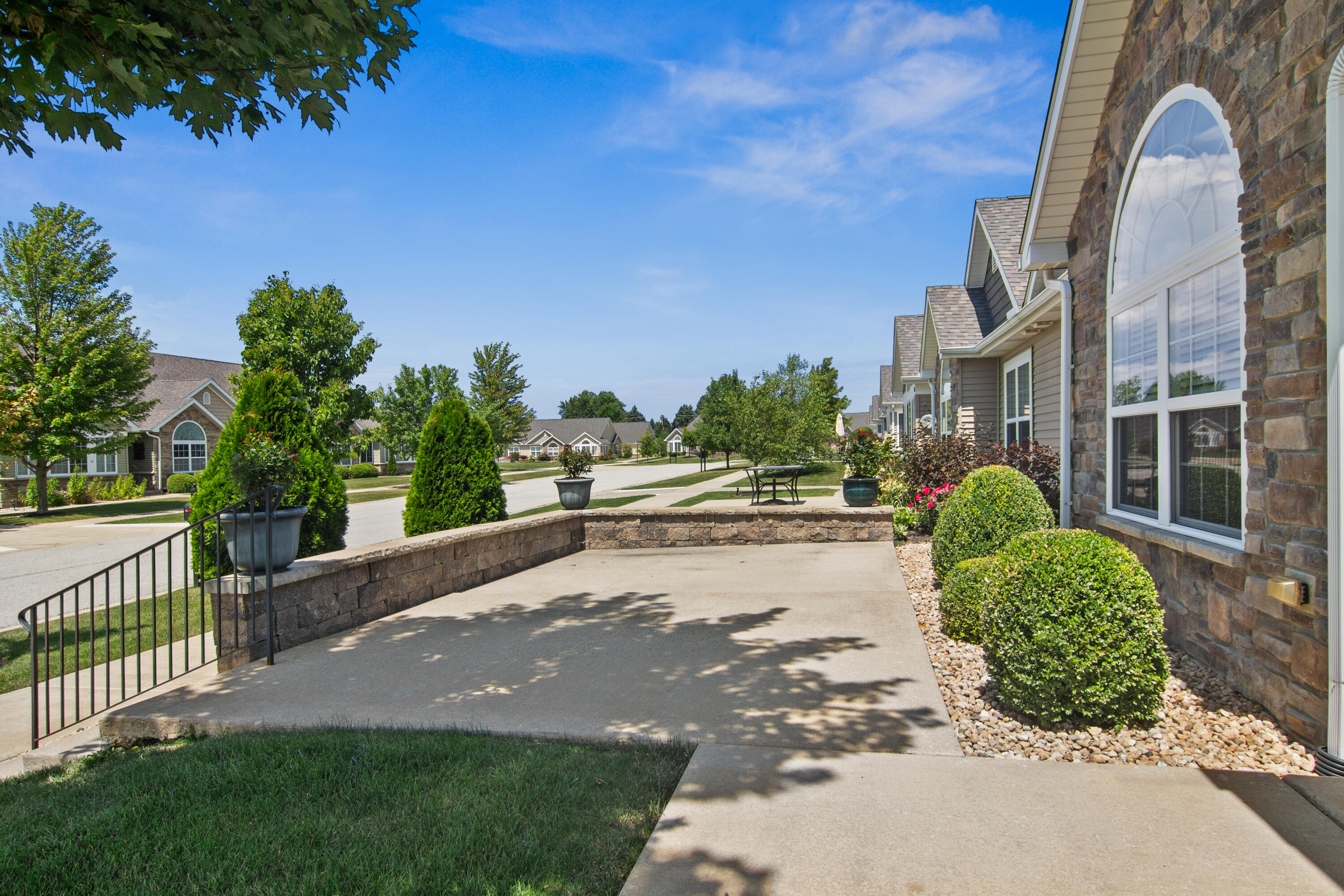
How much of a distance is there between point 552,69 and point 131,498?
100 ft

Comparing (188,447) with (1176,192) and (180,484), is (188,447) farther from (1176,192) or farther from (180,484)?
(1176,192)

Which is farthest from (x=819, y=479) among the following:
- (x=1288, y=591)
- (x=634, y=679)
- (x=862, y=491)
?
(x=1288, y=591)

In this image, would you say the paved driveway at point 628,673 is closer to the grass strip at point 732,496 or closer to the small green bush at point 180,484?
the grass strip at point 732,496

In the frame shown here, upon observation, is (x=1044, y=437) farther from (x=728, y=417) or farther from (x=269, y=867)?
(x=728, y=417)

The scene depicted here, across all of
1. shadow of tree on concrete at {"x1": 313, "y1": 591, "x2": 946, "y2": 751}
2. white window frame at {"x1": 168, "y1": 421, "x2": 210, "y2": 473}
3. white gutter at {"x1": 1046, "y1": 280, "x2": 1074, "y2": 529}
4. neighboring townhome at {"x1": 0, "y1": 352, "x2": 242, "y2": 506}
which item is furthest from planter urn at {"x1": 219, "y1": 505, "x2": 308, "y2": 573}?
white window frame at {"x1": 168, "y1": 421, "x2": 210, "y2": 473}

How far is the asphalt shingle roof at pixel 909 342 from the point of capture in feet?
68.2

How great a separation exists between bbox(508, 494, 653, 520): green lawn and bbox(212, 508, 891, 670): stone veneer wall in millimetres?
4331

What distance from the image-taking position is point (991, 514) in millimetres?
6012

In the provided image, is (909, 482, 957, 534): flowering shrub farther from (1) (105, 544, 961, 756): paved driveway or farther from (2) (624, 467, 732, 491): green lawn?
(2) (624, 467, 732, 491): green lawn

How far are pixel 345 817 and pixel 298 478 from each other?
18.7 feet

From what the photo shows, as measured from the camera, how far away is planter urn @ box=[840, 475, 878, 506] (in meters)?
12.2

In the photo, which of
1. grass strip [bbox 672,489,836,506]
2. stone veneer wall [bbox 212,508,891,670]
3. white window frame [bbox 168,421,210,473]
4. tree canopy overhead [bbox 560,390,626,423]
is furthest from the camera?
tree canopy overhead [bbox 560,390,626,423]

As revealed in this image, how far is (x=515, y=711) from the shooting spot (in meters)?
4.06

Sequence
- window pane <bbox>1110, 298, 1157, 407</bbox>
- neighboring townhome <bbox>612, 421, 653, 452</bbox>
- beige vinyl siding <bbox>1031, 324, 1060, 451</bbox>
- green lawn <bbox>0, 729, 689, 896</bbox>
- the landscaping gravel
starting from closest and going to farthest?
green lawn <bbox>0, 729, 689, 896</bbox> < the landscaping gravel < window pane <bbox>1110, 298, 1157, 407</bbox> < beige vinyl siding <bbox>1031, 324, 1060, 451</bbox> < neighboring townhome <bbox>612, 421, 653, 452</bbox>
